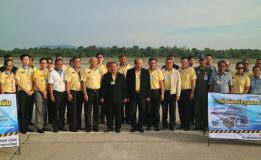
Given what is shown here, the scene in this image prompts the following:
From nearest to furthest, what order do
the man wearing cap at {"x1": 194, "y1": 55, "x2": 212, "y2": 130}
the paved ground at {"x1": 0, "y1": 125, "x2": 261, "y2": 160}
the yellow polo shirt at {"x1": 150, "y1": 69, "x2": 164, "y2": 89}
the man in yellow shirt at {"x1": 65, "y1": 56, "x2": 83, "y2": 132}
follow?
the paved ground at {"x1": 0, "y1": 125, "x2": 261, "y2": 160} → the man in yellow shirt at {"x1": 65, "y1": 56, "x2": 83, "y2": 132} → the yellow polo shirt at {"x1": 150, "y1": 69, "x2": 164, "y2": 89} → the man wearing cap at {"x1": 194, "y1": 55, "x2": 212, "y2": 130}

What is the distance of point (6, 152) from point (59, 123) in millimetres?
2177

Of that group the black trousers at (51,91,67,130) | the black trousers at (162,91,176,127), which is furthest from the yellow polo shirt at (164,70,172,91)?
the black trousers at (51,91,67,130)

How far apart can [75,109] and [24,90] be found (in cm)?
147

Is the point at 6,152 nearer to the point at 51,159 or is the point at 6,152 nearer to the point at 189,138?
the point at 51,159

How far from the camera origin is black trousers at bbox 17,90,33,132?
8320mm

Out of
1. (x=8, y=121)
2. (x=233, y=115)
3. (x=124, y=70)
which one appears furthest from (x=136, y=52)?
(x=8, y=121)

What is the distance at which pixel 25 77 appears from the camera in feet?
27.2

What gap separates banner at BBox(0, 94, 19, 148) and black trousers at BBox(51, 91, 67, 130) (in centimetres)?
184

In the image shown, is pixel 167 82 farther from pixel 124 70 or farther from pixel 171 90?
pixel 124 70

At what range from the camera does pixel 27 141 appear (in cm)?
755

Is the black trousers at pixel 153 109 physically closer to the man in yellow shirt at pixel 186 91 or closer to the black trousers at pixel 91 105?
the man in yellow shirt at pixel 186 91

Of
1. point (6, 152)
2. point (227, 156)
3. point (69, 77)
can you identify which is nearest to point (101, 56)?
point (69, 77)

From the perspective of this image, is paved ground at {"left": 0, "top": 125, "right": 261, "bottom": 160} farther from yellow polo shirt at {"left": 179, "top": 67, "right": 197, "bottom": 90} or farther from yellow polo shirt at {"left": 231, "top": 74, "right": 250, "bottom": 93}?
yellow polo shirt at {"left": 231, "top": 74, "right": 250, "bottom": 93}

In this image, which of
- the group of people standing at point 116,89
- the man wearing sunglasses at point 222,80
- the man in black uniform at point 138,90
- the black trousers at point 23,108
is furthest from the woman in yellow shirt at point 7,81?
the man wearing sunglasses at point 222,80
